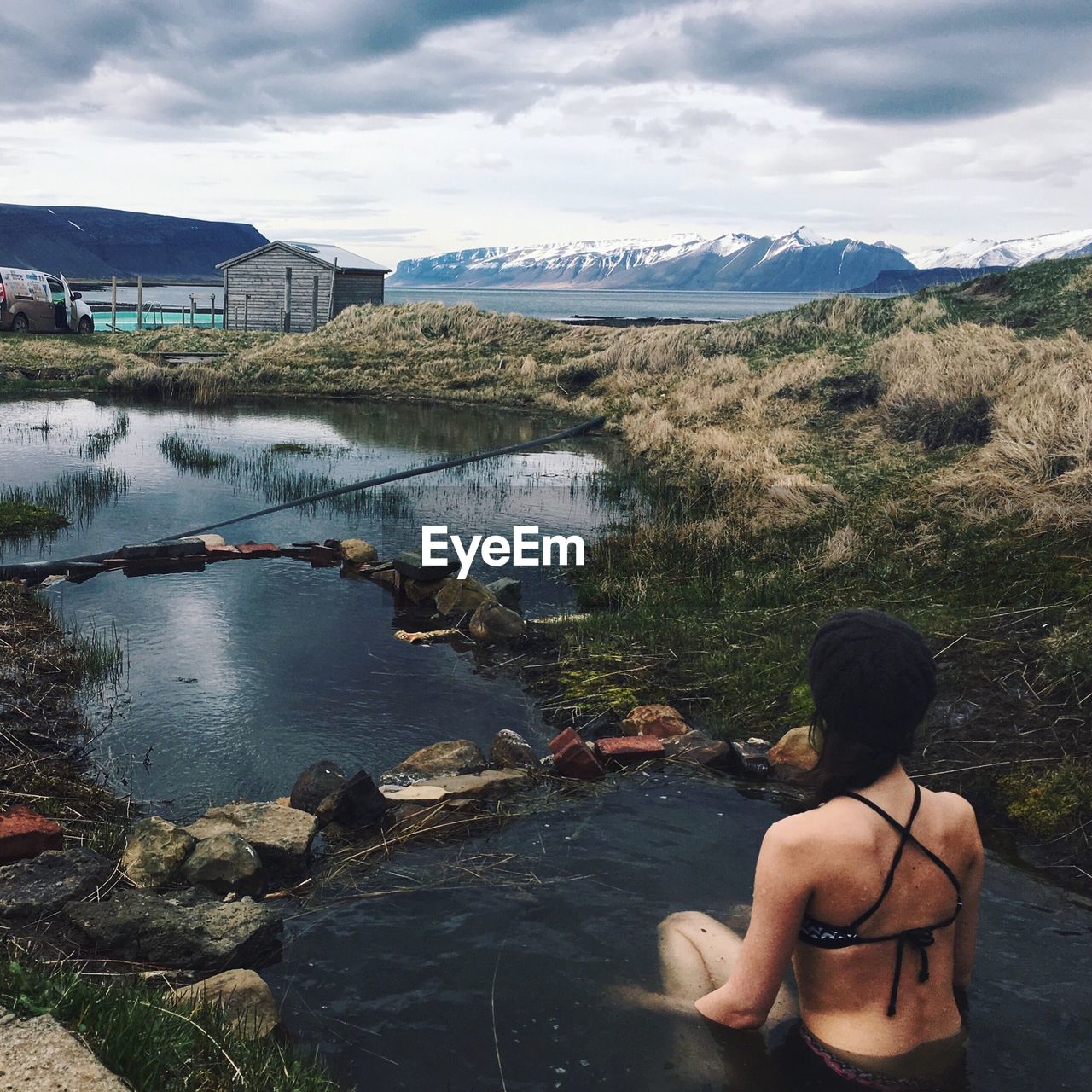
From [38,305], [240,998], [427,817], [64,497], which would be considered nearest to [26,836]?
[240,998]

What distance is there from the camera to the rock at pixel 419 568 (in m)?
10.7

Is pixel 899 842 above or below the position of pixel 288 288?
below

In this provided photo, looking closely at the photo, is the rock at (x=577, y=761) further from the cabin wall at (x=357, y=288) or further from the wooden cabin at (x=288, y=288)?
the cabin wall at (x=357, y=288)

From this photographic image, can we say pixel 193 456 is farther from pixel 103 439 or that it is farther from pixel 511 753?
pixel 511 753

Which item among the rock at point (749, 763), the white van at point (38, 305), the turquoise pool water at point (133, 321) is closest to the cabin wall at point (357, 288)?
the turquoise pool water at point (133, 321)

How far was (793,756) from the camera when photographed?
6.84m

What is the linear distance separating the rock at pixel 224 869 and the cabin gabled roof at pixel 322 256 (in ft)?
145

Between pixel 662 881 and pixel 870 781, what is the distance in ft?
7.83

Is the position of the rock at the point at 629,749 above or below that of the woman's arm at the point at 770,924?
below

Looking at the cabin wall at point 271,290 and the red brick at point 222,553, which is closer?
the red brick at point 222,553

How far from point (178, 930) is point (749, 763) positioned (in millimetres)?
3748

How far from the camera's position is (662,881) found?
5309 millimetres

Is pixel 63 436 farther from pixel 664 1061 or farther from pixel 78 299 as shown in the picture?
pixel 78 299

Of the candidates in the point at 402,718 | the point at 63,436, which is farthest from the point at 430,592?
the point at 63,436
